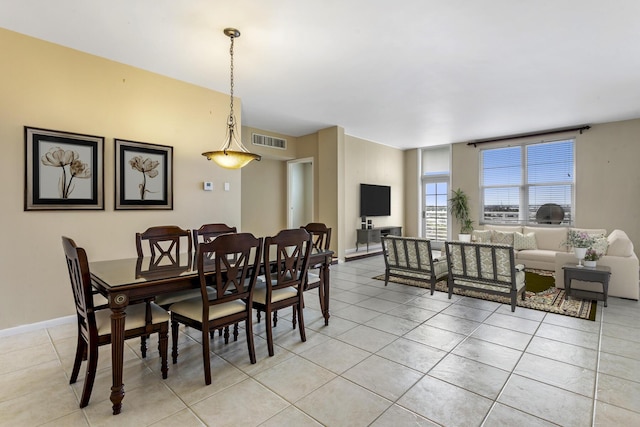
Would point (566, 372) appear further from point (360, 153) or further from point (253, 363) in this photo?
point (360, 153)

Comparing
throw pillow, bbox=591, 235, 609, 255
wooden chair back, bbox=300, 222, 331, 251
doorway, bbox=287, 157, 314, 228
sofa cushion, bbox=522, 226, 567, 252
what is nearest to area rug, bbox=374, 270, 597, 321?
throw pillow, bbox=591, 235, 609, 255

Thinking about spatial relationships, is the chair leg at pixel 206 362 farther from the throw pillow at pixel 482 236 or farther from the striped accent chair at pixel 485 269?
the throw pillow at pixel 482 236

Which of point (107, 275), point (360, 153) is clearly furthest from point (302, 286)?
point (360, 153)

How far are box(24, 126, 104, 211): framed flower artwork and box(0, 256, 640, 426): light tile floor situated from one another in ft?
4.20

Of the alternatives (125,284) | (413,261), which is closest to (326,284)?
(413,261)

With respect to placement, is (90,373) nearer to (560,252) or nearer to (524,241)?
(560,252)

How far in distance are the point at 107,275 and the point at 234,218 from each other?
2.51 metres

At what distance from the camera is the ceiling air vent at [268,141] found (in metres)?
6.43

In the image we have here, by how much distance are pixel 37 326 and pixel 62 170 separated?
156 centimetres

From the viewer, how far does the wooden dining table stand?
1804 millimetres

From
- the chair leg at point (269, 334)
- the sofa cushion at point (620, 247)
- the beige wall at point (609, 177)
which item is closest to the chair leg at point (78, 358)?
the chair leg at point (269, 334)

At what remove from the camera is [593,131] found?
6039 millimetres

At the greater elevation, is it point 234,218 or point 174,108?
point 174,108

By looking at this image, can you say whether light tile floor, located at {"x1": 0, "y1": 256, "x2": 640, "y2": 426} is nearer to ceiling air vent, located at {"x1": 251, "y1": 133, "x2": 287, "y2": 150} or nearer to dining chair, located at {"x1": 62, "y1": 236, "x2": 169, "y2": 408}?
dining chair, located at {"x1": 62, "y1": 236, "x2": 169, "y2": 408}
